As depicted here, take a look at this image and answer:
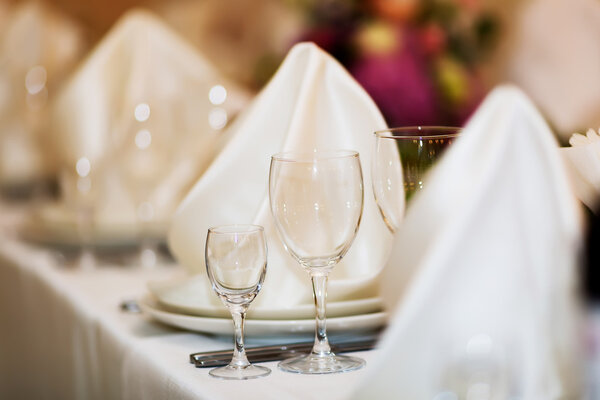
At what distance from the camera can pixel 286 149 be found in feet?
3.96

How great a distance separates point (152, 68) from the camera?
84.8 inches

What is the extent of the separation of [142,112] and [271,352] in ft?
3.09

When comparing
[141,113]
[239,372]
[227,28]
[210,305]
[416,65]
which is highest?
[227,28]

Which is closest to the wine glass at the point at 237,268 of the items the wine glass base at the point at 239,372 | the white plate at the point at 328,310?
the wine glass base at the point at 239,372

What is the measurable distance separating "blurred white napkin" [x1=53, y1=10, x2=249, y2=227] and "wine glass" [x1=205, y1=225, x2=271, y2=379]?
0.83 metres

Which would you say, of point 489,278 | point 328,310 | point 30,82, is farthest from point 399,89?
point 489,278

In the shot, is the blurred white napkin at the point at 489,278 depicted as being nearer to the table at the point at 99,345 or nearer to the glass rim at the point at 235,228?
the table at the point at 99,345

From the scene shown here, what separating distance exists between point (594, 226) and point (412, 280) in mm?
329

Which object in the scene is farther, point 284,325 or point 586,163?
point 284,325

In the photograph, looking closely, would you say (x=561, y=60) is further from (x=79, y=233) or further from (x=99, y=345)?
(x=99, y=345)

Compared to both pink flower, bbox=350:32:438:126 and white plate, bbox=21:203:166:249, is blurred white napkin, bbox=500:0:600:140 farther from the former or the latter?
white plate, bbox=21:203:166:249

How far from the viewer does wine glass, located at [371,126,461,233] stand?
1064mm

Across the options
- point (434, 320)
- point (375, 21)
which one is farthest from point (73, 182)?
point (434, 320)

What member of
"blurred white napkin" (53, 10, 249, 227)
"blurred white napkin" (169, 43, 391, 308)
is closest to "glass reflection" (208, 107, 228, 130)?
"blurred white napkin" (53, 10, 249, 227)
